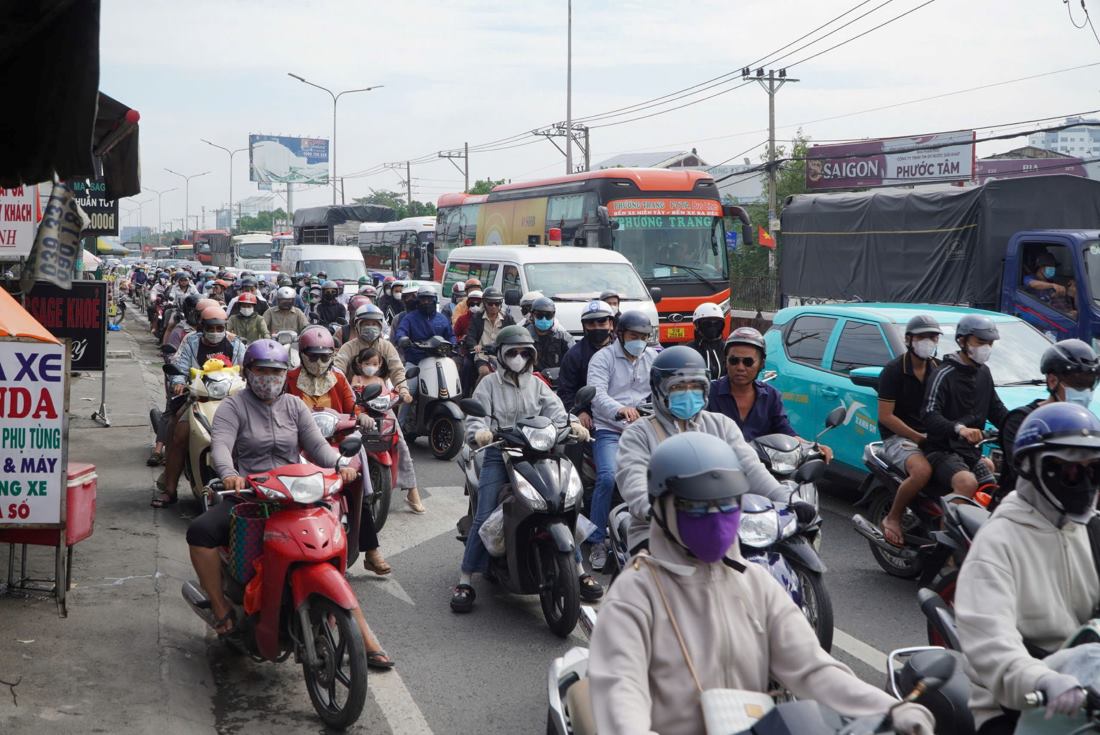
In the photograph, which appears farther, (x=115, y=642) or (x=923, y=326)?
(x=923, y=326)

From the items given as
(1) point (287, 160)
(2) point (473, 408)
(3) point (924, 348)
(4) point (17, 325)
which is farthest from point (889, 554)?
(1) point (287, 160)

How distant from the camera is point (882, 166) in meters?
48.4

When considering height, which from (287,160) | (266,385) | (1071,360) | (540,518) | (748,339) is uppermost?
(287,160)

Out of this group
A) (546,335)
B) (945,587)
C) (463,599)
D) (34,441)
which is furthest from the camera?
(546,335)

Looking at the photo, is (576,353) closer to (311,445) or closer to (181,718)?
(311,445)

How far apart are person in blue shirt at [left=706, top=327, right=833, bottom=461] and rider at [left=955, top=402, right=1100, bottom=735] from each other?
293 centimetres

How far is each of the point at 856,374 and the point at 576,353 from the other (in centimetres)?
210

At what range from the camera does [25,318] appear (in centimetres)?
643

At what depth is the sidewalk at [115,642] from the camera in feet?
16.6

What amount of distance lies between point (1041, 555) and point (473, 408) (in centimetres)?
386

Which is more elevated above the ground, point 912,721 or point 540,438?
point 540,438

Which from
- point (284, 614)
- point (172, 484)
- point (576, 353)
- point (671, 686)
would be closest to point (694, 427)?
point (284, 614)

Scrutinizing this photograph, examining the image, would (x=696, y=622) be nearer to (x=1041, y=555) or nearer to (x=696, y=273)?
(x=1041, y=555)

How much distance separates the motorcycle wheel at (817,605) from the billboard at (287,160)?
8089 centimetres
